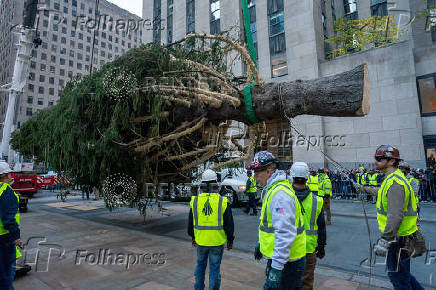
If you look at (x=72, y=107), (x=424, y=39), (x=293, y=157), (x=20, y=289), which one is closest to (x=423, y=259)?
(x=20, y=289)

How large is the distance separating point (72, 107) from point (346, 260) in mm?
6515

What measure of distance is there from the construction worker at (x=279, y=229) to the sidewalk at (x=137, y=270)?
1740 millimetres

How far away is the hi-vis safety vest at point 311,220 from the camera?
10.8ft

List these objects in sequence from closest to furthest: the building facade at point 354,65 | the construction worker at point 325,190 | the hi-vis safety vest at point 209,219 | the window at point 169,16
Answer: the hi-vis safety vest at point 209,219, the construction worker at point 325,190, the building facade at point 354,65, the window at point 169,16

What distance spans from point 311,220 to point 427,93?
17.3m

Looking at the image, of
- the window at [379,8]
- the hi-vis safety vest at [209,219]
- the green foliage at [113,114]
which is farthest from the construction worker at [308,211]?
the window at [379,8]

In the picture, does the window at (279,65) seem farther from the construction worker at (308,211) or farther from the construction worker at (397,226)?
the construction worker at (397,226)

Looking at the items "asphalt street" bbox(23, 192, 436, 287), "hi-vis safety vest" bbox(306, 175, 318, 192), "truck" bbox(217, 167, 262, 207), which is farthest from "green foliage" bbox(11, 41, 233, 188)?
"truck" bbox(217, 167, 262, 207)

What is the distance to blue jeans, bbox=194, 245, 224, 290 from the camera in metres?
3.37

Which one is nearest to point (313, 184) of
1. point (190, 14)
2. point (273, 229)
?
point (273, 229)

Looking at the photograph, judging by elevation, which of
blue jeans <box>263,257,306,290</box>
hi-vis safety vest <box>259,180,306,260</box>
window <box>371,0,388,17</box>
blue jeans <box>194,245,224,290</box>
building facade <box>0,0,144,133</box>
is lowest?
blue jeans <box>194,245,224,290</box>

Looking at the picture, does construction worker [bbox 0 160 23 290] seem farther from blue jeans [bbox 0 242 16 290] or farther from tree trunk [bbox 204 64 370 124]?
tree trunk [bbox 204 64 370 124]

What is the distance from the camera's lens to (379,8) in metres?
22.7

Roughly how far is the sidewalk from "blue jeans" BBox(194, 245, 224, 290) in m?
0.73
